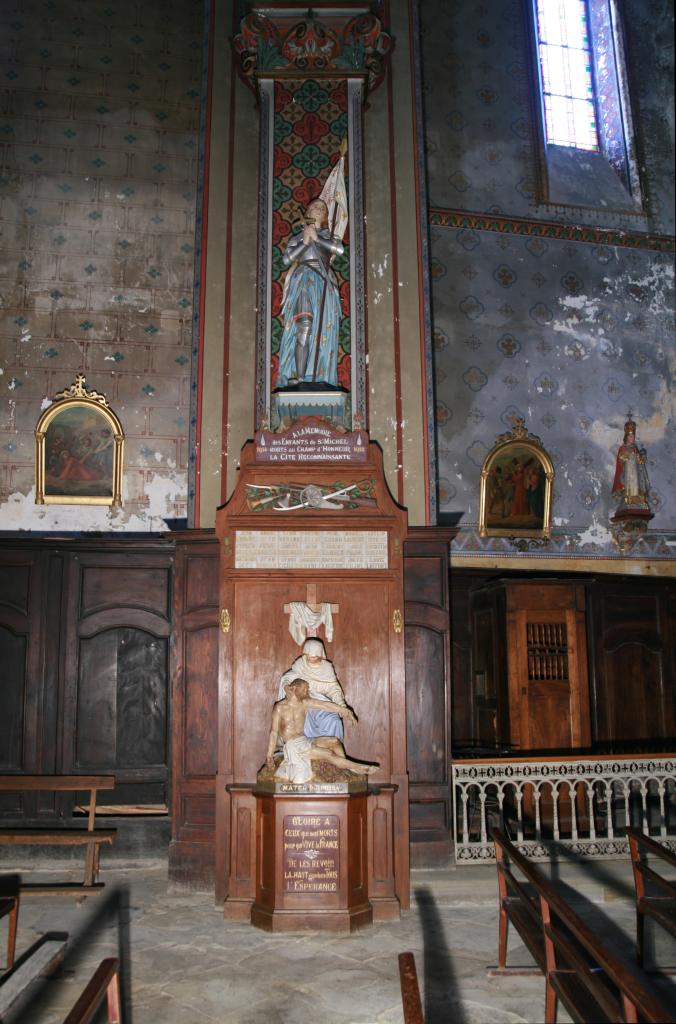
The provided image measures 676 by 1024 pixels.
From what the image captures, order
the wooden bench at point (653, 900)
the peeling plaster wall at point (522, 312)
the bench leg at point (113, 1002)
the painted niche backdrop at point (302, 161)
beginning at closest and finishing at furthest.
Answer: the bench leg at point (113, 1002), the wooden bench at point (653, 900), the painted niche backdrop at point (302, 161), the peeling plaster wall at point (522, 312)

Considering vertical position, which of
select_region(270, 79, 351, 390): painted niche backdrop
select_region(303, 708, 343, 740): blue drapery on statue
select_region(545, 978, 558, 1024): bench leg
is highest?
select_region(270, 79, 351, 390): painted niche backdrop

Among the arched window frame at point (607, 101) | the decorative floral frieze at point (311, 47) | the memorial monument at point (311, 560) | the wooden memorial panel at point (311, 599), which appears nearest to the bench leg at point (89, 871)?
the memorial monument at point (311, 560)

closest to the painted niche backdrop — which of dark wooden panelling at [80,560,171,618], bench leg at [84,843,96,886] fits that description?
dark wooden panelling at [80,560,171,618]

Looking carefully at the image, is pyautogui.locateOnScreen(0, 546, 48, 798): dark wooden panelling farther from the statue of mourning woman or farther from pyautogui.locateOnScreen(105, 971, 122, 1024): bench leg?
pyautogui.locateOnScreen(105, 971, 122, 1024): bench leg

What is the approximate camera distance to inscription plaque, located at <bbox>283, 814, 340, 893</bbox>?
6.09m

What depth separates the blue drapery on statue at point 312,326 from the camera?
8.34m

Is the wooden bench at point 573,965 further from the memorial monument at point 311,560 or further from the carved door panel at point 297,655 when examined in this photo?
the carved door panel at point 297,655

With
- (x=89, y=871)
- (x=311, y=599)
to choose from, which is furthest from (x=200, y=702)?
(x=89, y=871)

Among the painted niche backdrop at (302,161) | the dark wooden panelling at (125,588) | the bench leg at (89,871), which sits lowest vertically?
the bench leg at (89,871)

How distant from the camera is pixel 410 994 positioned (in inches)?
126

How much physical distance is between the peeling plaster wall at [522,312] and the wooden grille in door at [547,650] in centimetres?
115

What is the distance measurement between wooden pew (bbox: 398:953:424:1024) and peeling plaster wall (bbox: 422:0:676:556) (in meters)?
6.93

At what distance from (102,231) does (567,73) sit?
7054 mm

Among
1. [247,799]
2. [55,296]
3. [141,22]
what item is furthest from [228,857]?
[141,22]
